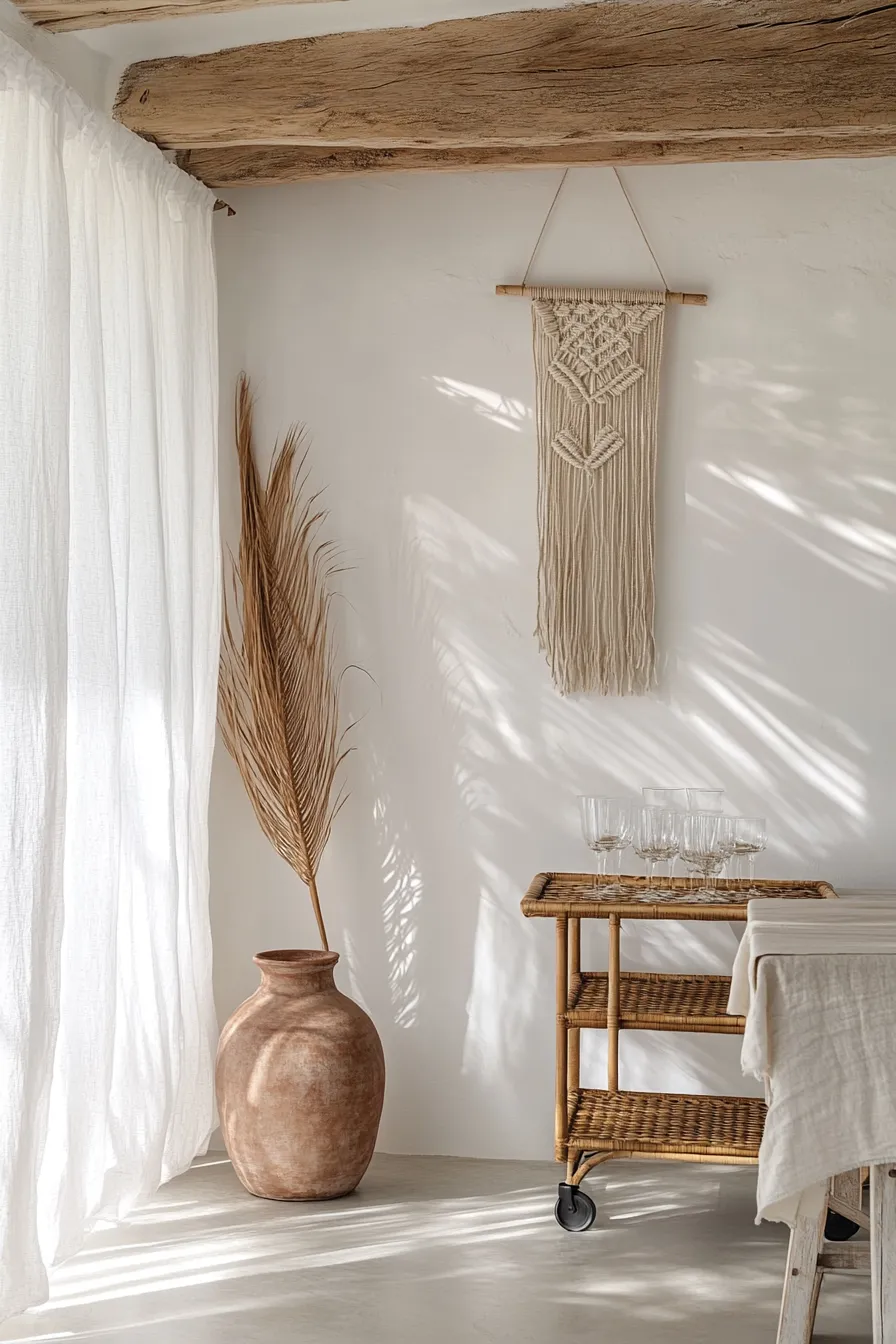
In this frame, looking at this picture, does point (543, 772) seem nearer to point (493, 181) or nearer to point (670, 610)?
point (670, 610)

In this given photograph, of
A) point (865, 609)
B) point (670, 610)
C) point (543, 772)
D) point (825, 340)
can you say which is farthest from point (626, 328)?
point (543, 772)

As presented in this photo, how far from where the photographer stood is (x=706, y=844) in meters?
3.14

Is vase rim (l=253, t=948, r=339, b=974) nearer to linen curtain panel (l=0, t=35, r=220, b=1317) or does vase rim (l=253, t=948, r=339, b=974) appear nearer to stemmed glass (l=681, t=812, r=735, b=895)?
linen curtain panel (l=0, t=35, r=220, b=1317)

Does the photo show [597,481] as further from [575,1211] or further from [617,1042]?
[575,1211]

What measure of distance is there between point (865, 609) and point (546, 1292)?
1843 millimetres

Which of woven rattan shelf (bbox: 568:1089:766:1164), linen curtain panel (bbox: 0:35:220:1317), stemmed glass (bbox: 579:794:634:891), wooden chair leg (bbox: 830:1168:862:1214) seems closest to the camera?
linen curtain panel (bbox: 0:35:220:1317)

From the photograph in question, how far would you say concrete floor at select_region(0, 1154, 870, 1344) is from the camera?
2.52 m

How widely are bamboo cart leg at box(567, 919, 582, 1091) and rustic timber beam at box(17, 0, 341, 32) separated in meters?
2.16

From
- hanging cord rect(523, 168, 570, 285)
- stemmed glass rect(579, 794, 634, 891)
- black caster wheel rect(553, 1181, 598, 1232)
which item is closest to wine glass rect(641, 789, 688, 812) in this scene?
stemmed glass rect(579, 794, 634, 891)

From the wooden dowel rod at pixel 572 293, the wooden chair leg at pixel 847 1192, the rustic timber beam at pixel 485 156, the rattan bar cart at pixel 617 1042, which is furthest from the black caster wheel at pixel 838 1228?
the rustic timber beam at pixel 485 156

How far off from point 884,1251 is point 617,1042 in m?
0.94

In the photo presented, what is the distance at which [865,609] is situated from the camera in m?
3.41

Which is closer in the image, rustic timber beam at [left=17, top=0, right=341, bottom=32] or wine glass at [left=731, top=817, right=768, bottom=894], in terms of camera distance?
rustic timber beam at [left=17, top=0, right=341, bottom=32]

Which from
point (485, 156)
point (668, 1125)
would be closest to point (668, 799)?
point (668, 1125)
